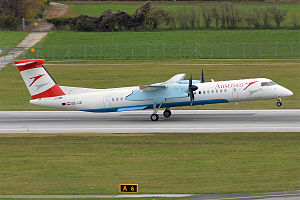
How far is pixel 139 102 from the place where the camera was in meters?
44.4

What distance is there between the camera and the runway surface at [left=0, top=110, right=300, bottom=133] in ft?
134

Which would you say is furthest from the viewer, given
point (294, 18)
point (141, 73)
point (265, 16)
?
point (265, 16)

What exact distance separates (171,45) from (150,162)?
67.1 metres

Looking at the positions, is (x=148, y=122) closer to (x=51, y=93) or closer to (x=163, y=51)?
(x=51, y=93)

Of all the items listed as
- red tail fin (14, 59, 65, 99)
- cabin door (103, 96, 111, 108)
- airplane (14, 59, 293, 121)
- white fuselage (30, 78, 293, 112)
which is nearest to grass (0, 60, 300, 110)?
red tail fin (14, 59, 65, 99)

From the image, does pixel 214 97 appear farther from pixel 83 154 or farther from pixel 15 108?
pixel 15 108

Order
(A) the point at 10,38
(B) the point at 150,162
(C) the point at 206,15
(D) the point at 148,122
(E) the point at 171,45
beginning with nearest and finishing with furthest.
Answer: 1. (B) the point at 150,162
2. (D) the point at 148,122
3. (E) the point at 171,45
4. (A) the point at 10,38
5. (C) the point at 206,15

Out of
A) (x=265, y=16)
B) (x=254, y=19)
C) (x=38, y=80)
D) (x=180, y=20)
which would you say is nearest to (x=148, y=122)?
(x=38, y=80)

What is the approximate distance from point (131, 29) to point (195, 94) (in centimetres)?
6741

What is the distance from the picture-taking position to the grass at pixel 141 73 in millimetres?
68875

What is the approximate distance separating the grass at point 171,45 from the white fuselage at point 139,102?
46.7 metres

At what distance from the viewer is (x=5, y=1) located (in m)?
116

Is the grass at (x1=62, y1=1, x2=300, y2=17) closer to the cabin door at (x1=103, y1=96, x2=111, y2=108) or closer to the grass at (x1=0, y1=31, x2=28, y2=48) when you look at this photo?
the grass at (x1=0, y1=31, x2=28, y2=48)

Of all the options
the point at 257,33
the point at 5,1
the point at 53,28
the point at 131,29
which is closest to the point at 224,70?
the point at 257,33
